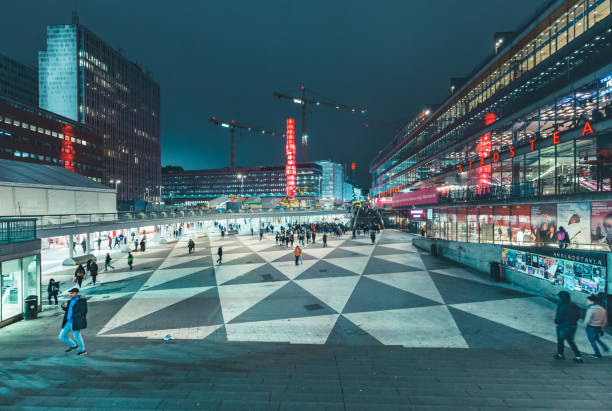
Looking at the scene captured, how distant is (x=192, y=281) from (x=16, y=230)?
24.2 ft

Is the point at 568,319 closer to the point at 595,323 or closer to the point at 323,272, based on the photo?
the point at 595,323

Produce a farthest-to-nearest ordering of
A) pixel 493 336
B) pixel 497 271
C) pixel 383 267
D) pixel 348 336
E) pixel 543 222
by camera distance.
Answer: pixel 383 267 → pixel 543 222 → pixel 497 271 → pixel 348 336 → pixel 493 336

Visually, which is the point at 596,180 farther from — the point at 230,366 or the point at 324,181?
the point at 324,181

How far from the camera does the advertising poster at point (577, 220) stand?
12.6 metres

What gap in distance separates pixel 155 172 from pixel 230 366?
126 m

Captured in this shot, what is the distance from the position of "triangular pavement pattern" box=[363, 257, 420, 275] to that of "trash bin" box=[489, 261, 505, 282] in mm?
3978

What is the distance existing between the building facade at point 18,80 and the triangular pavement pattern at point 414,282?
405 ft

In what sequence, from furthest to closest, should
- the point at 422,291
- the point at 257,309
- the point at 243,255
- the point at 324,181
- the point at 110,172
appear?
the point at 324,181 → the point at 110,172 → the point at 243,255 → the point at 422,291 → the point at 257,309

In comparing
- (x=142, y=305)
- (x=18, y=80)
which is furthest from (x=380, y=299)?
(x=18, y=80)

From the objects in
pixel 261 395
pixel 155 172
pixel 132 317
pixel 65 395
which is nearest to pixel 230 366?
pixel 261 395

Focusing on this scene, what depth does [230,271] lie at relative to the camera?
17062mm

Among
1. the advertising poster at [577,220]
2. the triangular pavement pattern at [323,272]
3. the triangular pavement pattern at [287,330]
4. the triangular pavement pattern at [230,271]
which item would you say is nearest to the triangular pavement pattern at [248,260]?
the triangular pavement pattern at [230,271]

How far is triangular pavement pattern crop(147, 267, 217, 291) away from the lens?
1391 cm

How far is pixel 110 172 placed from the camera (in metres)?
90.0
